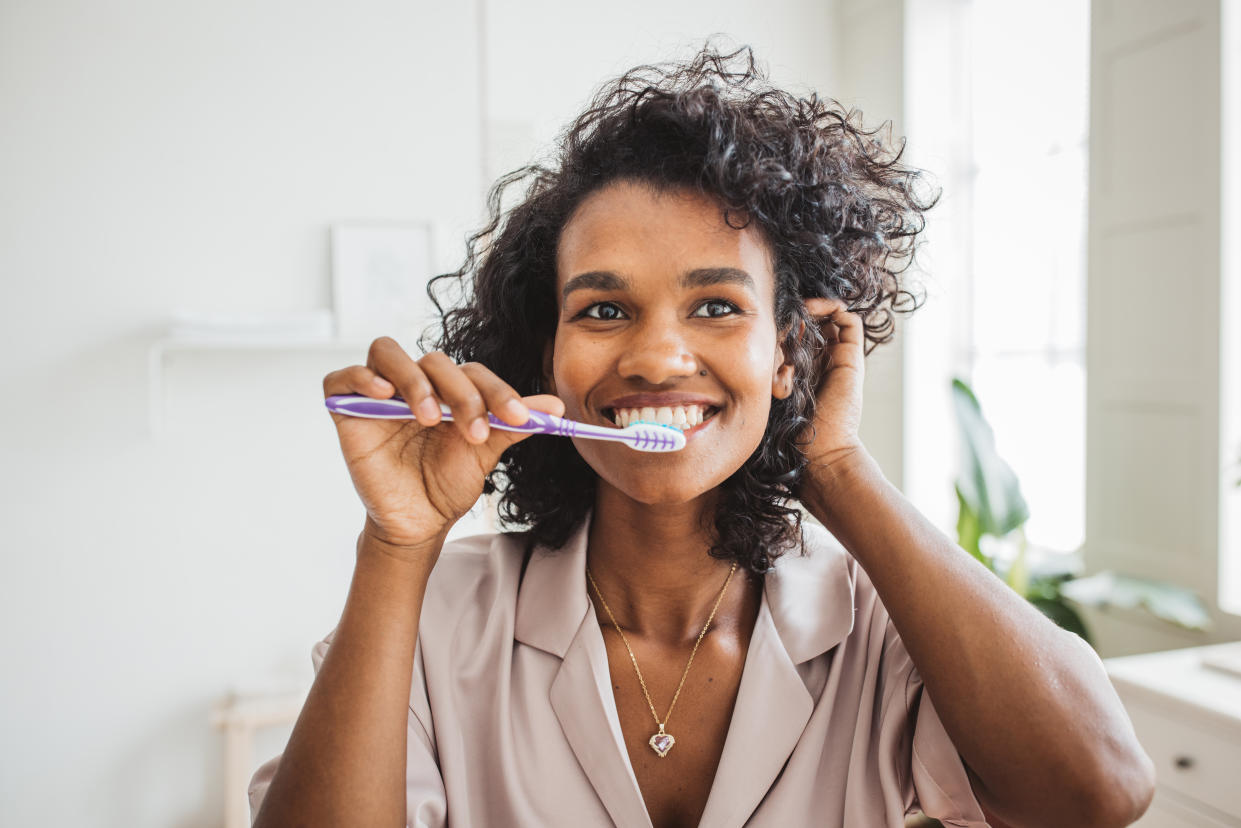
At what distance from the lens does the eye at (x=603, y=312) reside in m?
1.03

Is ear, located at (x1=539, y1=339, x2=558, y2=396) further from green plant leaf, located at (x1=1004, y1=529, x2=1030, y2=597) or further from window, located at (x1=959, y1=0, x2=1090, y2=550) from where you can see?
window, located at (x1=959, y1=0, x2=1090, y2=550)

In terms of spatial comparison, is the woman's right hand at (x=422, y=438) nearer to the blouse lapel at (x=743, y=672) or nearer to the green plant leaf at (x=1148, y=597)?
the blouse lapel at (x=743, y=672)

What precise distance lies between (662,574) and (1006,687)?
0.42 metres

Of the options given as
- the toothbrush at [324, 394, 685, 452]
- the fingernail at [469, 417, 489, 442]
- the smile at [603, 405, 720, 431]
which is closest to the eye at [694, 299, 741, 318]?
the smile at [603, 405, 720, 431]

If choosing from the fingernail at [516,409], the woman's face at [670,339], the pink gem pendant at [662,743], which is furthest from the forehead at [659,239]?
the pink gem pendant at [662,743]

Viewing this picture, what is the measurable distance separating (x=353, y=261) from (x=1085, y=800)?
7.81 feet

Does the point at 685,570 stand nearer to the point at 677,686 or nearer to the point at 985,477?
the point at 677,686

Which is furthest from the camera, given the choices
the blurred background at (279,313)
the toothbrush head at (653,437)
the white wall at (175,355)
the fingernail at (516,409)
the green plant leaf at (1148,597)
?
the white wall at (175,355)

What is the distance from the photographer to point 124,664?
2.54 metres

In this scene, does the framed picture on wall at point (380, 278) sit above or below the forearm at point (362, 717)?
above

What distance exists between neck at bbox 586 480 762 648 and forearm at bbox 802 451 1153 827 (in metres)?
0.21

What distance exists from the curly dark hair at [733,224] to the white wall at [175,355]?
1598 mm

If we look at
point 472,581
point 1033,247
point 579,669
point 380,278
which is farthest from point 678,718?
point 1033,247

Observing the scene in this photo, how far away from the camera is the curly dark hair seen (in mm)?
1057
